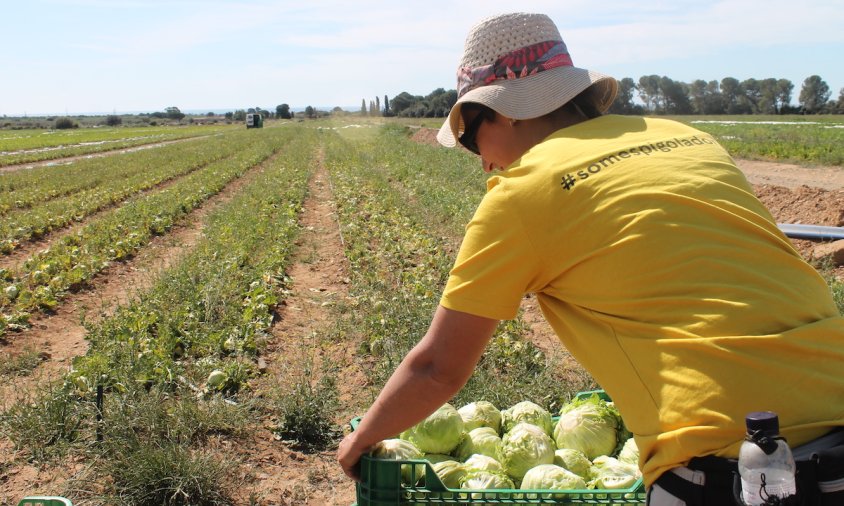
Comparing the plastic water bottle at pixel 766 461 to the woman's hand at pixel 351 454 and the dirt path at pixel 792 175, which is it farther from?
the dirt path at pixel 792 175

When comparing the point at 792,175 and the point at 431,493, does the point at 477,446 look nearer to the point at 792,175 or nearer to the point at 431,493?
the point at 431,493

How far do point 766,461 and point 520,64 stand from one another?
1.16m

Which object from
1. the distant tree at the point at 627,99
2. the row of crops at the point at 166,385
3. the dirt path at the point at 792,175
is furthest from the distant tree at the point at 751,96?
the row of crops at the point at 166,385

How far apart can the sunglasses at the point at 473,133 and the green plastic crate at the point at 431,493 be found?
3.09 feet

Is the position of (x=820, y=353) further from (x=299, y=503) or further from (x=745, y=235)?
(x=299, y=503)

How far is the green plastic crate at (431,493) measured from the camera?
2.00 meters

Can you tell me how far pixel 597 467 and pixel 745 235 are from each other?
4.17 ft

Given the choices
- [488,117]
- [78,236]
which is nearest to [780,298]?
[488,117]

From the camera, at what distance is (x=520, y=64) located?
6.39ft

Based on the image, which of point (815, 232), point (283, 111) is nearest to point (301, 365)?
point (815, 232)

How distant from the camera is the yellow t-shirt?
151cm

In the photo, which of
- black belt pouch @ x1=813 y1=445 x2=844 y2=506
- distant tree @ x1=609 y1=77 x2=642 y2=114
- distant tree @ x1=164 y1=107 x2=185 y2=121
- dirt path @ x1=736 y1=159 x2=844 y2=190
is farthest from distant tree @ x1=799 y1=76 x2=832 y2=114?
distant tree @ x1=164 y1=107 x2=185 y2=121

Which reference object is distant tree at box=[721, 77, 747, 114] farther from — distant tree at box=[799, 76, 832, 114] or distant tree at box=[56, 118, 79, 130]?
distant tree at box=[56, 118, 79, 130]

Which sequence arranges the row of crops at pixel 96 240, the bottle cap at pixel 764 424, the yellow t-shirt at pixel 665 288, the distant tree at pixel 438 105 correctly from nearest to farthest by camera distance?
the bottle cap at pixel 764 424 → the yellow t-shirt at pixel 665 288 → the row of crops at pixel 96 240 → the distant tree at pixel 438 105
